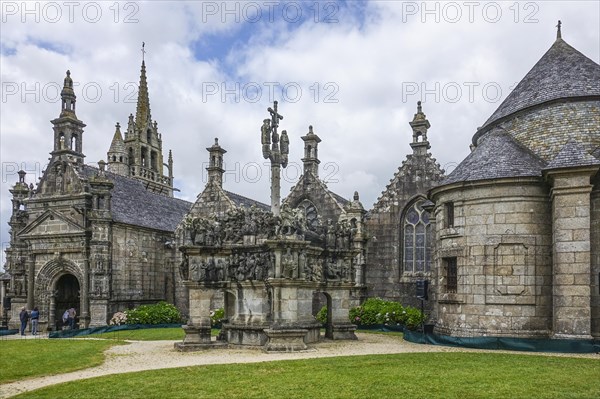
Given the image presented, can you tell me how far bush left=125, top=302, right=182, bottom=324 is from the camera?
2925cm

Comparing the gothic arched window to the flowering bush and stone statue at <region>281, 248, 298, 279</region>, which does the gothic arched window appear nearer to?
stone statue at <region>281, 248, 298, 279</region>

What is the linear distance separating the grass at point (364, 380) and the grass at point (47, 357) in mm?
2557

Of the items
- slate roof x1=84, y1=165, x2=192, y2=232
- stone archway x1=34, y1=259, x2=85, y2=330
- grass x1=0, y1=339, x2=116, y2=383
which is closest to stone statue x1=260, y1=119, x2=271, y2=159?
grass x1=0, y1=339, x2=116, y2=383

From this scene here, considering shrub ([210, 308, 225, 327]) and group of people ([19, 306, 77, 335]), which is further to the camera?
group of people ([19, 306, 77, 335])

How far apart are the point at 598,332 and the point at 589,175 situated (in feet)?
16.1

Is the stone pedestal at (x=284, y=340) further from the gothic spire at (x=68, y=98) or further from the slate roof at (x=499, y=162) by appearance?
the gothic spire at (x=68, y=98)

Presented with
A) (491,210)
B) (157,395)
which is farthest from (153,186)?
Result: (157,395)

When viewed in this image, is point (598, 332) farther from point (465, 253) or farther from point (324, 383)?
point (324, 383)

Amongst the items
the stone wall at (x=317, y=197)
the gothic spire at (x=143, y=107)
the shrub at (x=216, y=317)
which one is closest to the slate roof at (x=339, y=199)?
the stone wall at (x=317, y=197)

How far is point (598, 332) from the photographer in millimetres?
17797

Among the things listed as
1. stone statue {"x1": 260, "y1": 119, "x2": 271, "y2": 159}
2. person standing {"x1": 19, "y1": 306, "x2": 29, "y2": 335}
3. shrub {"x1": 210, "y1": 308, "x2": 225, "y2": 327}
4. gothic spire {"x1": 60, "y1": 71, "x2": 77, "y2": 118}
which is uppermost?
gothic spire {"x1": 60, "y1": 71, "x2": 77, "y2": 118}

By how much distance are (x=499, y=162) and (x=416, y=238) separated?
999 cm

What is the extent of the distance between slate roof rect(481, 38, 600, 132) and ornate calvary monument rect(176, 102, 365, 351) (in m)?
8.52

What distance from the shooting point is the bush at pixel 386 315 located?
25672mm
